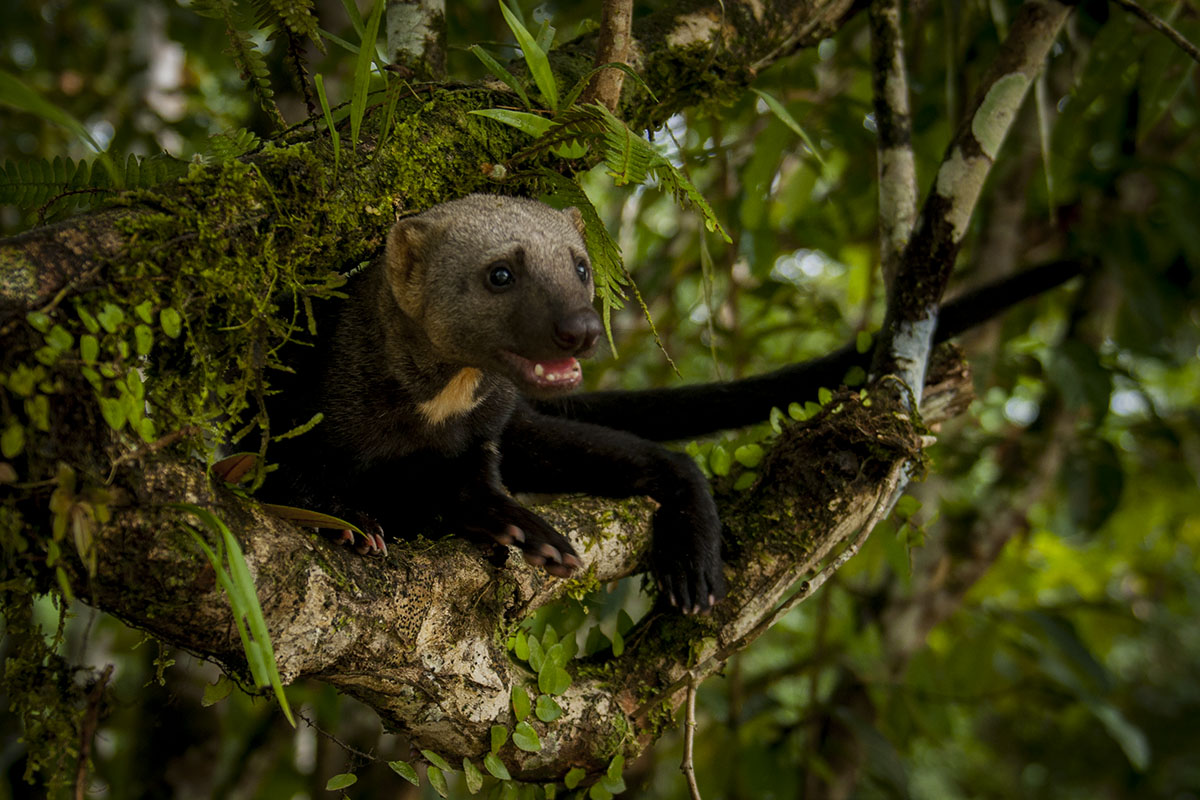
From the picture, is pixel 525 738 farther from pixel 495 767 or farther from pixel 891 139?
pixel 891 139

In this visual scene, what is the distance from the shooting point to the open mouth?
9.11 feet

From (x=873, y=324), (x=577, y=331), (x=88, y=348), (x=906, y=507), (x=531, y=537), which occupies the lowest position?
(x=873, y=324)

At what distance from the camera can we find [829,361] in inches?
139

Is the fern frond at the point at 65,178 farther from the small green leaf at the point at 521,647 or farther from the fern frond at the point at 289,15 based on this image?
the small green leaf at the point at 521,647

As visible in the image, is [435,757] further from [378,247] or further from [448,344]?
[378,247]

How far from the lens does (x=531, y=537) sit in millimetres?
2639

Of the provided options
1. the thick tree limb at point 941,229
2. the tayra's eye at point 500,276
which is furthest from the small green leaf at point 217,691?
the thick tree limb at point 941,229

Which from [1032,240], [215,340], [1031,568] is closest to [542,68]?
[215,340]

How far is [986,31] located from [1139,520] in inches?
139

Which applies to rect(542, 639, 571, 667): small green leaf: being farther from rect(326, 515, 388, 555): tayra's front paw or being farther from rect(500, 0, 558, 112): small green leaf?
rect(500, 0, 558, 112): small green leaf

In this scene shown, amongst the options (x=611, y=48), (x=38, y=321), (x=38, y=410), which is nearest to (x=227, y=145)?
(x=38, y=321)

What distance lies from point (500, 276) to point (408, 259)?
0.89 ft

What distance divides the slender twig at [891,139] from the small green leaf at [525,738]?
1.85 m

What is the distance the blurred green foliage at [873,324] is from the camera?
4.48 meters
